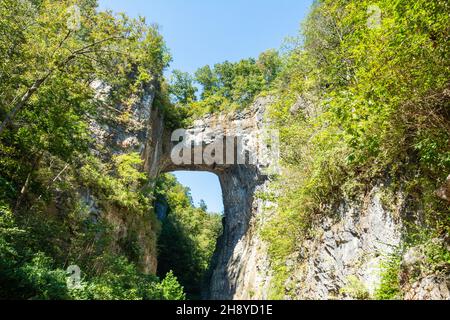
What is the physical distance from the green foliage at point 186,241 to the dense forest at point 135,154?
32.5 ft

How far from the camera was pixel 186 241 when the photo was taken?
28125 millimetres

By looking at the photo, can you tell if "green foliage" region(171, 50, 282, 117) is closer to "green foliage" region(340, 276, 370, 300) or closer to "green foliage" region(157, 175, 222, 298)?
"green foliage" region(157, 175, 222, 298)

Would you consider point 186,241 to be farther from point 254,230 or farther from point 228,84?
point 228,84

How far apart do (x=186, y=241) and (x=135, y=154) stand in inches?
585

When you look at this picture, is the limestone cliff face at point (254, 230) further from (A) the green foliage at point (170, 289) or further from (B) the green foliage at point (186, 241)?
(B) the green foliage at point (186, 241)

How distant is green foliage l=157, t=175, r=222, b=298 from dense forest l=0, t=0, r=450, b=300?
9916mm

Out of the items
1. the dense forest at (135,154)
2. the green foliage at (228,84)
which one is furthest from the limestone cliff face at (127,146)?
the green foliage at (228,84)

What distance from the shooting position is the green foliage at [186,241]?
26.4m

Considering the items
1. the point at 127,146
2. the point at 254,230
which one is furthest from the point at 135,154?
the point at 254,230

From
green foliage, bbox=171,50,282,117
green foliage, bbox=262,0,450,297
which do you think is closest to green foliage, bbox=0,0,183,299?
green foliage, bbox=262,0,450,297

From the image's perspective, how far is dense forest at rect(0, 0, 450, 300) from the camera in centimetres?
490

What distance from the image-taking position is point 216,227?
35406mm
